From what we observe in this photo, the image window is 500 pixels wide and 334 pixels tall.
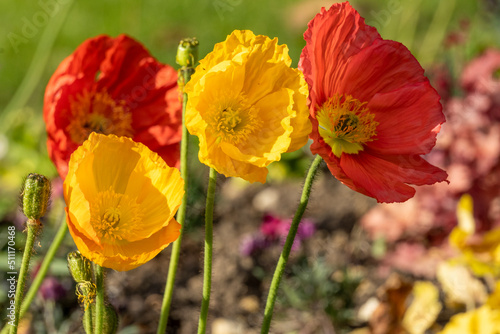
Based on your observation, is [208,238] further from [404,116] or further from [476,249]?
[476,249]

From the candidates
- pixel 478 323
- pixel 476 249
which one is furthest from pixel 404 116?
pixel 476 249

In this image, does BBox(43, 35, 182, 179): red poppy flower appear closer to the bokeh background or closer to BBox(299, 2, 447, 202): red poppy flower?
BBox(299, 2, 447, 202): red poppy flower

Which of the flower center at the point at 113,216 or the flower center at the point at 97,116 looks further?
the flower center at the point at 97,116

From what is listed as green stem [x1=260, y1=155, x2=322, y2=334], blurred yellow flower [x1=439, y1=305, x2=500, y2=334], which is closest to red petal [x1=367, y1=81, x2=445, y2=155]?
green stem [x1=260, y1=155, x2=322, y2=334]

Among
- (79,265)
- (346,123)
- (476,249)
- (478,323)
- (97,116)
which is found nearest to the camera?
(79,265)

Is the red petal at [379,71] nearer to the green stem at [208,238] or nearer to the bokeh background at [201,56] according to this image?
the green stem at [208,238]

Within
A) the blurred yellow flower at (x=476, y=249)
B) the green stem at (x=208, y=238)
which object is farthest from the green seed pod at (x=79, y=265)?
the blurred yellow flower at (x=476, y=249)
